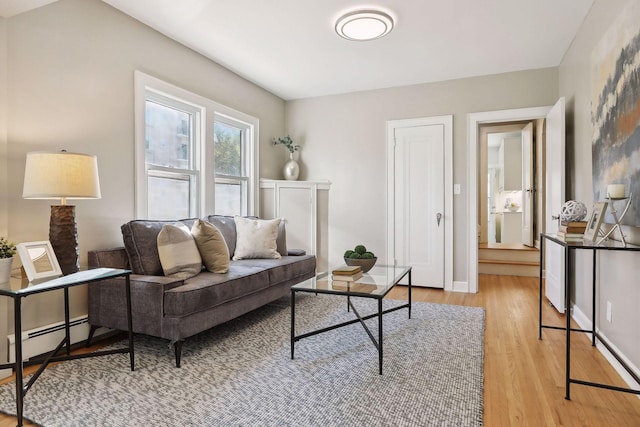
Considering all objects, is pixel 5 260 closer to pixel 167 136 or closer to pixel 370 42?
pixel 167 136

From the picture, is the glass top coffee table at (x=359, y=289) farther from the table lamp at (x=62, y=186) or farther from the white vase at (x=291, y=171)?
the white vase at (x=291, y=171)

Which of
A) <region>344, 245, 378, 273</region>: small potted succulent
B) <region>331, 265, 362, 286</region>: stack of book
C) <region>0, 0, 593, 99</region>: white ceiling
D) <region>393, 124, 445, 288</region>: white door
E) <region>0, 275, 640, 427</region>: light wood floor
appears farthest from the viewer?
<region>393, 124, 445, 288</region>: white door

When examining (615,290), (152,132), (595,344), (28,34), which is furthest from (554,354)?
(28,34)

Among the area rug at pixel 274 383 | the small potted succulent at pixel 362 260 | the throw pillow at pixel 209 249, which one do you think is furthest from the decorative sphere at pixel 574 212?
the throw pillow at pixel 209 249

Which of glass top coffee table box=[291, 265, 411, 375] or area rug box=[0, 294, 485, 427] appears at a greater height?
glass top coffee table box=[291, 265, 411, 375]

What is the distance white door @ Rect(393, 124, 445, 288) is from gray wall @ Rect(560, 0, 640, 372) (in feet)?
4.40

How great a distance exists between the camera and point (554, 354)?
2.40 meters

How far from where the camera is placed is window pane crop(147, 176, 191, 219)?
3.27 m

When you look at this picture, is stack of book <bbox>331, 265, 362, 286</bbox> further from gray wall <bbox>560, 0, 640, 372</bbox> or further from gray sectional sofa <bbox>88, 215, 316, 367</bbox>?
gray wall <bbox>560, 0, 640, 372</bbox>

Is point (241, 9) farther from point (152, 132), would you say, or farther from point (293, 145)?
point (293, 145)

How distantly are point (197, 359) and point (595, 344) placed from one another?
8.87 ft

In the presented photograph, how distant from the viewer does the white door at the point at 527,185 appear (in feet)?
20.3

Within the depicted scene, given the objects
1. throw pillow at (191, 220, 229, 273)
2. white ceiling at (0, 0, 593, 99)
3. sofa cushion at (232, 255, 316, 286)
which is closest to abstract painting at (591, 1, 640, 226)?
white ceiling at (0, 0, 593, 99)

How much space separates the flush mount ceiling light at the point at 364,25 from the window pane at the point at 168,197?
2.06 metres
